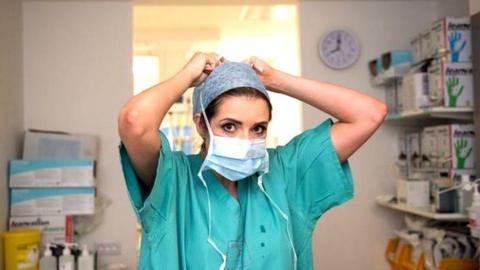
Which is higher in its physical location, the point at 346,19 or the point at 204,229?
the point at 346,19

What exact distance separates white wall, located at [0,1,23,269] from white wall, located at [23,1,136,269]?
0.08 metres

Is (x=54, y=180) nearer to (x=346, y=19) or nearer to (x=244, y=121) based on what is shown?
(x=244, y=121)

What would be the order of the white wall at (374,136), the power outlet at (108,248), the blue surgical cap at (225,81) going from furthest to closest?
the white wall at (374,136) → the power outlet at (108,248) → the blue surgical cap at (225,81)

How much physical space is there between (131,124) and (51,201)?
1632mm

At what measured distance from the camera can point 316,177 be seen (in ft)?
4.03

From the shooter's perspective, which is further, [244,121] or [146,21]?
[146,21]

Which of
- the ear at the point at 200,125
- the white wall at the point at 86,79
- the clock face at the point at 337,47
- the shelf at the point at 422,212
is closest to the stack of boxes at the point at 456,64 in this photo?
the shelf at the point at 422,212

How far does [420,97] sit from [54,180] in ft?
6.50

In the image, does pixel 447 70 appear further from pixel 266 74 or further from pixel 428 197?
pixel 266 74

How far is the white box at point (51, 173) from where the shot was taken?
7.57 feet

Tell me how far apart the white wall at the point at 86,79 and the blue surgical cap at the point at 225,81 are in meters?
1.61

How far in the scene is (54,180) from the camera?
2.33 meters

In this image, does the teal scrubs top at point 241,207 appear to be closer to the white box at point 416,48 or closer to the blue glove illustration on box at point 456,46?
the blue glove illustration on box at point 456,46

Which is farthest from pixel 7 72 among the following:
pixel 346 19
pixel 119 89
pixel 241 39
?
pixel 241 39
